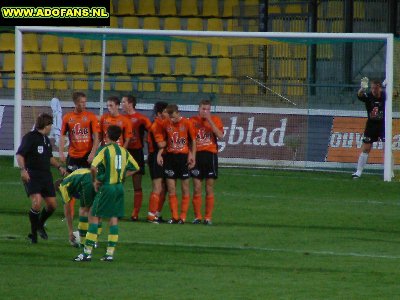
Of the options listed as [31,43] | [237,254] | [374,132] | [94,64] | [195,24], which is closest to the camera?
[237,254]

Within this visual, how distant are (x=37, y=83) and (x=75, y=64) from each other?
2.83 m

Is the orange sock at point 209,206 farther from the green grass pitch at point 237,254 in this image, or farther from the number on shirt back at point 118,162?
the number on shirt back at point 118,162

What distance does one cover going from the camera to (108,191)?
12844mm

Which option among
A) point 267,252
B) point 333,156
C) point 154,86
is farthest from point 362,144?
point 267,252

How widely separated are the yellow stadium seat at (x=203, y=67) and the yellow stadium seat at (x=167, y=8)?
3629 mm

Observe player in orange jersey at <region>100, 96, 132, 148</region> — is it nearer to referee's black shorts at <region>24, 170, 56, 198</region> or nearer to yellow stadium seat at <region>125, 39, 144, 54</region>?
referee's black shorts at <region>24, 170, 56, 198</region>

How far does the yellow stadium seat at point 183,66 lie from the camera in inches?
1073

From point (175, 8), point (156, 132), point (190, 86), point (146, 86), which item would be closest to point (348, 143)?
point (190, 86)

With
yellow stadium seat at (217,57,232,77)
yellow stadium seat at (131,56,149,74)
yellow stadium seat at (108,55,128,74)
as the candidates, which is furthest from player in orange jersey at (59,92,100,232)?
yellow stadium seat at (108,55,128,74)

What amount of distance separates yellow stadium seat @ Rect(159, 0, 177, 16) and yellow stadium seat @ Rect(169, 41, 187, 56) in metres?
3.10

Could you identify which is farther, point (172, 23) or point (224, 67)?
point (172, 23)

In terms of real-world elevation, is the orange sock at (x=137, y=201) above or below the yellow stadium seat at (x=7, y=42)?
below

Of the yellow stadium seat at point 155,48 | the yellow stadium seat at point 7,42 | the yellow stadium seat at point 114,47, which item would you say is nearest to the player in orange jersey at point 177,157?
the yellow stadium seat at point 155,48

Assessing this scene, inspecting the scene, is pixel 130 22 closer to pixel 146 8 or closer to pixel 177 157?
pixel 146 8
